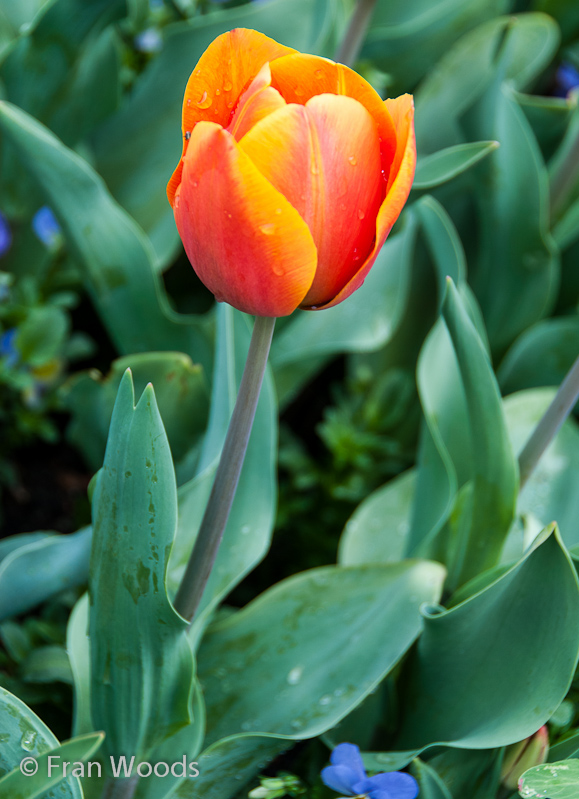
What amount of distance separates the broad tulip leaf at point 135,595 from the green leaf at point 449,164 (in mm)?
472

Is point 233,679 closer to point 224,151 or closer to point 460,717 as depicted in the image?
point 460,717

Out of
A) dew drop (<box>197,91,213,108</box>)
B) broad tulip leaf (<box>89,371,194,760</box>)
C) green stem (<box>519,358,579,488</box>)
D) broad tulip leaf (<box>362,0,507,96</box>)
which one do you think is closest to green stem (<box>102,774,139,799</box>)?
broad tulip leaf (<box>89,371,194,760</box>)

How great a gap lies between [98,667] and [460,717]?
37 cm

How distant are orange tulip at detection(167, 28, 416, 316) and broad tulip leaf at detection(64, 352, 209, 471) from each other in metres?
0.48

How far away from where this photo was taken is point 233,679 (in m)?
0.89

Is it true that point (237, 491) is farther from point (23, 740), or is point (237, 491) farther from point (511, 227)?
point (511, 227)

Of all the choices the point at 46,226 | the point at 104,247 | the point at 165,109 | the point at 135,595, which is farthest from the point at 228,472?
the point at 165,109

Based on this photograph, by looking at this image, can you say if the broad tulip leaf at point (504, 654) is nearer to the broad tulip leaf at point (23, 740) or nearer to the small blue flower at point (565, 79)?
the broad tulip leaf at point (23, 740)

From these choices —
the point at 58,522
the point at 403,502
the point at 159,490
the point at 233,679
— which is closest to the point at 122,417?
the point at 159,490

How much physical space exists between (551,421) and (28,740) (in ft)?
1.85

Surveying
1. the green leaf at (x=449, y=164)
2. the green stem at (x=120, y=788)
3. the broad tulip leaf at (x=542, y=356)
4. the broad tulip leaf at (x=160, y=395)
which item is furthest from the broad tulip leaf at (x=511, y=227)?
the green stem at (x=120, y=788)

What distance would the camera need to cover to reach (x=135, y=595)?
629mm

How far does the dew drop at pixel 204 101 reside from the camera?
512mm

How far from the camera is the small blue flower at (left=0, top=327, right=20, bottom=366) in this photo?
1.23 m
